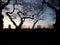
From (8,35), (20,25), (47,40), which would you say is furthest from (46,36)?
(20,25)

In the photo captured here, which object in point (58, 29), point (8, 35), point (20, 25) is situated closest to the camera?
point (8, 35)

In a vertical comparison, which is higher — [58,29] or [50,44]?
[58,29]

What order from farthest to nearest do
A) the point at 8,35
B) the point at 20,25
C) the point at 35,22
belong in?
the point at 35,22, the point at 20,25, the point at 8,35

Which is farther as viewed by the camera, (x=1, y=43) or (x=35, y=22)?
(x=35, y=22)

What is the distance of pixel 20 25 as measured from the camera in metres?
33.0

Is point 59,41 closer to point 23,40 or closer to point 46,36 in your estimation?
point 46,36

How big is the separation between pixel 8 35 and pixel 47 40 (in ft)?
10.8

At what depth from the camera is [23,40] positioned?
1344cm

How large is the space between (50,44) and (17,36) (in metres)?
2.90

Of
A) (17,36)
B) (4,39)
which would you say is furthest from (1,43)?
(17,36)

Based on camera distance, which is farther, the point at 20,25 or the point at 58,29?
the point at 20,25

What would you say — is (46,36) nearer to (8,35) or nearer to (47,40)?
(47,40)

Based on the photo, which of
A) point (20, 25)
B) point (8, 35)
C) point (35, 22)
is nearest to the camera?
point (8, 35)

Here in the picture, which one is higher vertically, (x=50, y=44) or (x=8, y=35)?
(x=8, y=35)
